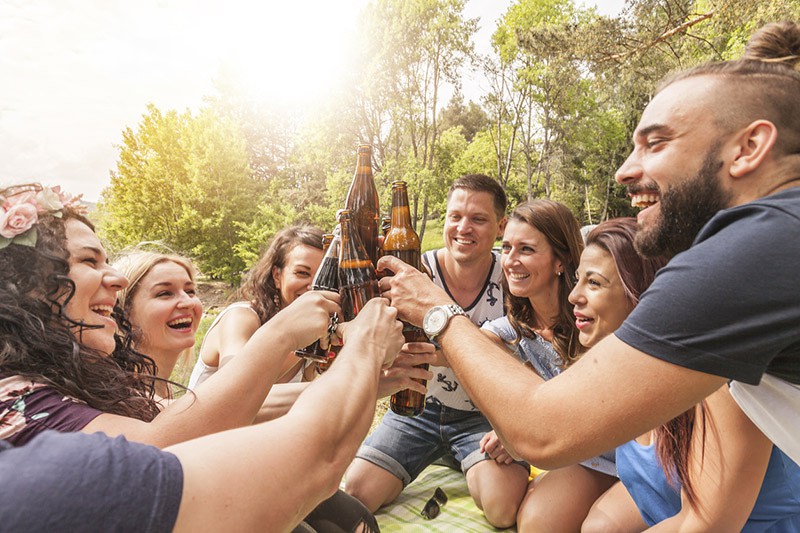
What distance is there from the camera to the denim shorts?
3908mm

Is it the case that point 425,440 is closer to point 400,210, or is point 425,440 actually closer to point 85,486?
point 400,210

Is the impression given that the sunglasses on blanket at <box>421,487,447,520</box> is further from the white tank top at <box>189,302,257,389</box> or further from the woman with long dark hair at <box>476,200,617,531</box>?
the white tank top at <box>189,302,257,389</box>

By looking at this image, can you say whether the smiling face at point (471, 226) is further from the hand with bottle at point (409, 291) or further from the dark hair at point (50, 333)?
the dark hair at point (50, 333)

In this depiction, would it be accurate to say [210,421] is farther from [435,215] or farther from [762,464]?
[435,215]

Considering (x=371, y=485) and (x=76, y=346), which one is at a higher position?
(x=76, y=346)

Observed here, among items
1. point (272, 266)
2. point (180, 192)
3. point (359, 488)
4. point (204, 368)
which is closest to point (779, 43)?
point (272, 266)

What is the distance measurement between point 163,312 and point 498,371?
227cm

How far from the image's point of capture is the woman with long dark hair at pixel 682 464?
1849 millimetres

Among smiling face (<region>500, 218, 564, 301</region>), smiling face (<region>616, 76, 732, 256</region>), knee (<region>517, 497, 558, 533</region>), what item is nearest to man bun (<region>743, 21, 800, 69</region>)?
smiling face (<region>616, 76, 732, 256</region>)

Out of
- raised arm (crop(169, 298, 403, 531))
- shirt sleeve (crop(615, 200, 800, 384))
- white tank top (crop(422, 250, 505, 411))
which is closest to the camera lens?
raised arm (crop(169, 298, 403, 531))

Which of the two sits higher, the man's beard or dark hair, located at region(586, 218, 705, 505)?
the man's beard

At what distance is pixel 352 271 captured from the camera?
7.73 feet

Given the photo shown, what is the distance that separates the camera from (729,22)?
33.3 feet

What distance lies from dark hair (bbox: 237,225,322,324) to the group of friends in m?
1.05
